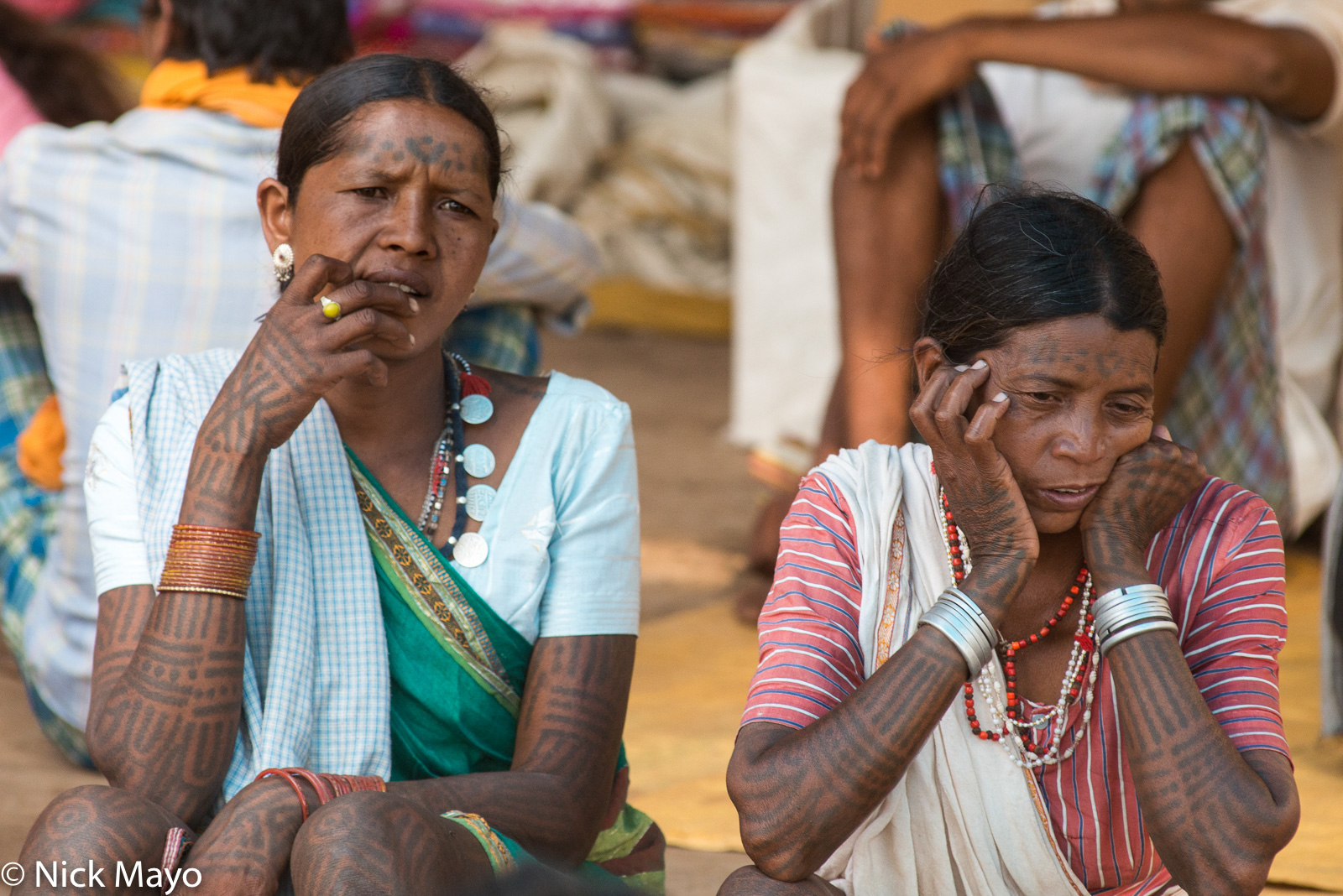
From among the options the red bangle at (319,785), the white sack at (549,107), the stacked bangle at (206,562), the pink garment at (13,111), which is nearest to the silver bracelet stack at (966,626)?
the red bangle at (319,785)

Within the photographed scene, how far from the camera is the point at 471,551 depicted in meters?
2.18

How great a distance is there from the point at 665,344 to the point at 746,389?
67.1 inches

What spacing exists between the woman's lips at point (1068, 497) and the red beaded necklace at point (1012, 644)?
12 cm

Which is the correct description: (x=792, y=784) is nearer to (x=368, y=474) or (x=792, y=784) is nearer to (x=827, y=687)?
(x=827, y=687)

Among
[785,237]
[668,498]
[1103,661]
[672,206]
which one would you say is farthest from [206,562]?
[672,206]

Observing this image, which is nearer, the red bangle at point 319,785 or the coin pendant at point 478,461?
the red bangle at point 319,785

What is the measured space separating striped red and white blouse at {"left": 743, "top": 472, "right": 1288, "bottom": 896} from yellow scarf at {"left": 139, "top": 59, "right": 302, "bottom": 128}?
166 centimetres

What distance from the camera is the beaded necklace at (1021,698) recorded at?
1946mm

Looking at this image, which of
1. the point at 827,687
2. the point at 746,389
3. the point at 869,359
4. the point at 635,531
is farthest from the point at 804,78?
the point at 827,687

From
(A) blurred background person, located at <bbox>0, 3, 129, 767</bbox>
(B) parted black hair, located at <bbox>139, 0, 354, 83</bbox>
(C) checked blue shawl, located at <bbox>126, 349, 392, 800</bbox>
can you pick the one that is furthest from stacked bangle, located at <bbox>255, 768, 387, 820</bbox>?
(B) parted black hair, located at <bbox>139, 0, 354, 83</bbox>

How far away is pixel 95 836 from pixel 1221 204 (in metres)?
3.31

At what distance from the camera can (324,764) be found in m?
2.04

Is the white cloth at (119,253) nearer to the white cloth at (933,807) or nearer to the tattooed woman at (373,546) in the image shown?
the tattooed woman at (373,546)

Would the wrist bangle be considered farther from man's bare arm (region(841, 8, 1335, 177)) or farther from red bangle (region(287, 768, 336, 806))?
man's bare arm (region(841, 8, 1335, 177))
